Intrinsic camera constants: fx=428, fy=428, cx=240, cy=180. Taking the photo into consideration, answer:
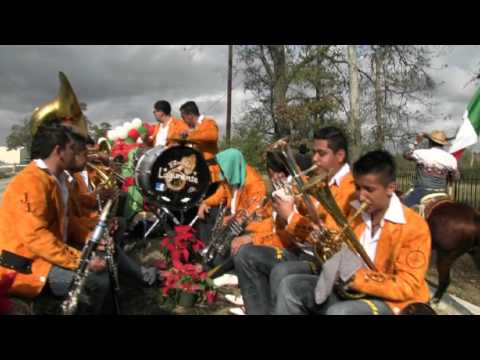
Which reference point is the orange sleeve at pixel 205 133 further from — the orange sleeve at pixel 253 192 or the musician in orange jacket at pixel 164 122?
the orange sleeve at pixel 253 192

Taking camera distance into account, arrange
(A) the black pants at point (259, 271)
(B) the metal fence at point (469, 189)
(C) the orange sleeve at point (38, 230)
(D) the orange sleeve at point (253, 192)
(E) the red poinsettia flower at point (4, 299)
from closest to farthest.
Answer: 1. (E) the red poinsettia flower at point (4, 299)
2. (C) the orange sleeve at point (38, 230)
3. (A) the black pants at point (259, 271)
4. (D) the orange sleeve at point (253, 192)
5. (B) the metal fence at point (469, 189)

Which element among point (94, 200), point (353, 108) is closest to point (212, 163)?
point (94, 200)

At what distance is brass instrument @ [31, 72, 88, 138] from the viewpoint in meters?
4.90

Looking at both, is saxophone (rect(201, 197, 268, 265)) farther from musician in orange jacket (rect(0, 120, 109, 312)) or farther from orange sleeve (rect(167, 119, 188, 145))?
orange sleeve (rect(167, 119, 188, 145))

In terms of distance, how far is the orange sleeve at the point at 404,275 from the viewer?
226 cm

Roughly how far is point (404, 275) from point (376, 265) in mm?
236

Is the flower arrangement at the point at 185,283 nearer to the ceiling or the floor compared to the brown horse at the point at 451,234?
nearer to the floor

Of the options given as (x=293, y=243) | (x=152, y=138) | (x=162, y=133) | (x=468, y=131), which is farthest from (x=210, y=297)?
(x=468, y=131)

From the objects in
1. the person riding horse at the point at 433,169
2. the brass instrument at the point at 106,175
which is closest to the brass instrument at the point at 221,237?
the brass instrument at the point at 106,175

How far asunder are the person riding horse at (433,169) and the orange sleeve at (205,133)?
2.61m

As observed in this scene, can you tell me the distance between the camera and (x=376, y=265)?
252 centimetres

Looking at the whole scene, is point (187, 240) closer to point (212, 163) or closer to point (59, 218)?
point (212, 163)

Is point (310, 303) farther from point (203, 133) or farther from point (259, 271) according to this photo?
point (203, 133)
